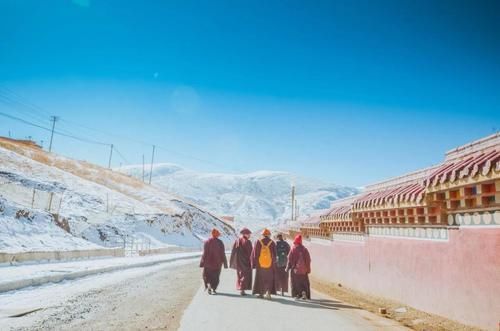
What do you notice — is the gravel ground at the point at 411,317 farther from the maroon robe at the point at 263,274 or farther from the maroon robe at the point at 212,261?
the maroon robe at the point at 212,261

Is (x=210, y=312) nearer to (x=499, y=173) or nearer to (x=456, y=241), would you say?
(x=456, y=241)

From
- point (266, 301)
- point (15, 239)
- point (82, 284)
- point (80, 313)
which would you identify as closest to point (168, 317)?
point (80, 313)

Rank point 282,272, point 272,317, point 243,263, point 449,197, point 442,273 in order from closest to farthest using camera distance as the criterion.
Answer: point 272,317, point 449,197, point 442,273, point 243,263, point 282,272

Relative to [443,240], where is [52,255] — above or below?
below

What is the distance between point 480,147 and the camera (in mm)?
7914

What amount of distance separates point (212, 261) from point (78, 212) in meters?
35.3

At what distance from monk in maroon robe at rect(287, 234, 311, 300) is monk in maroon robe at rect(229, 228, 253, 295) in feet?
3.96

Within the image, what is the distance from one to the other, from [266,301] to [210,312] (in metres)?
2.41

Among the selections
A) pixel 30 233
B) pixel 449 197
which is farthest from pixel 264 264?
pixel 30 233

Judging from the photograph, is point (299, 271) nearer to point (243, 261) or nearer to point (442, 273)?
point (243, 261)

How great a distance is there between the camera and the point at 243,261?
11.3 meters

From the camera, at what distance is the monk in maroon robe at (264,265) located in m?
10.7

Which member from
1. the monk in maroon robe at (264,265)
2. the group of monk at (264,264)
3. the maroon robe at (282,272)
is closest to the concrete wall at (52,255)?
the group of monk at (264,264)

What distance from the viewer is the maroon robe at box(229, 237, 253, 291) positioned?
11102 mm
